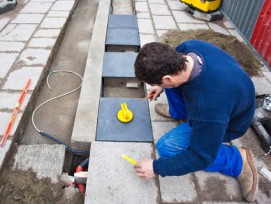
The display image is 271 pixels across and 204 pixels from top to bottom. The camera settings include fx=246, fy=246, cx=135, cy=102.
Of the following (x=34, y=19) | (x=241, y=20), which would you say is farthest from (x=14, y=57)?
(x=241, y=20)

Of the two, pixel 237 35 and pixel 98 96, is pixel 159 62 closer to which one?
→ pixel 98 96

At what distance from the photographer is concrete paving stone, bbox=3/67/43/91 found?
9.92ft

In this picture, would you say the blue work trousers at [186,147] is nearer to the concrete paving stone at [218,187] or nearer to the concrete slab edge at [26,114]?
the concrete paving stone at [218,187]

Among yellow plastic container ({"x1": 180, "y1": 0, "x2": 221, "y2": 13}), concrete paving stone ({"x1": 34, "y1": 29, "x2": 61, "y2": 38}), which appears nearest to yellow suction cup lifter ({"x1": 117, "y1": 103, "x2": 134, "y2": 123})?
concrete paving stone ({"x1": 34, "y1": 29, "x2": 61, "y2": 38})

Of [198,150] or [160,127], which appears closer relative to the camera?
[198,150]

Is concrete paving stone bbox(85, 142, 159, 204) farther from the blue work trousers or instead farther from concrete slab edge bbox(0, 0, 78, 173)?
concrete slab edge bbox(0, 0, 78, 173)

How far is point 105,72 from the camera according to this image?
3252 mm

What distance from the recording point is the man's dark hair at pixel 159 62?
1479mm

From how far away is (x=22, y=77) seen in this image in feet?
10.4

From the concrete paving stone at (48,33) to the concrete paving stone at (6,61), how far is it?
0.65 metres


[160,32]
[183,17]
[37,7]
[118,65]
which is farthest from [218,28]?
[37,7]

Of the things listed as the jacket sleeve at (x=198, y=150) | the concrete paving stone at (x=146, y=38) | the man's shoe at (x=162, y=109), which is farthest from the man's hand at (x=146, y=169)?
the concrete paving stone at (x=146, y=38)

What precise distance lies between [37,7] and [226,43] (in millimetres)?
3714

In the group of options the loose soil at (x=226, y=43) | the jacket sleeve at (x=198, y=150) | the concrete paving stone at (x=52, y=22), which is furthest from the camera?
the concrete paving stone at (x=52, y=22)
